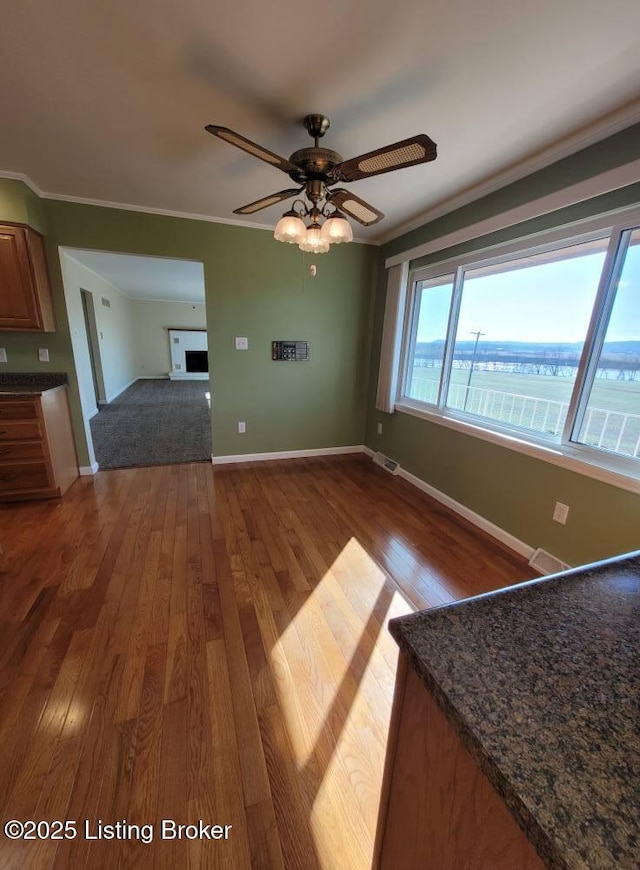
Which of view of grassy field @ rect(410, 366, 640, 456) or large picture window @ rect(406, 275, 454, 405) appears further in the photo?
large picture window @ rect(406, 275, 454, 405)

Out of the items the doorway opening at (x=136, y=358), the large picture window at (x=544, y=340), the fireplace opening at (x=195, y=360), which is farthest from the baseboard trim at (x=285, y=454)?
the fireplace opening at (x=195, y=360)

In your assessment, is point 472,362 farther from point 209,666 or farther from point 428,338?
point 209,666

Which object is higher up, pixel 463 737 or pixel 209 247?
pixel 209 247

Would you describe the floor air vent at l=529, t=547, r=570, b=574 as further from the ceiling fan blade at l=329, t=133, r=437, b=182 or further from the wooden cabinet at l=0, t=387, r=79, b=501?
the wooden cabinet at l=0, t=387, r=79, b=501

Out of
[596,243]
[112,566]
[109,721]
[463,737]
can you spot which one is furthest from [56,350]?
[596,243]

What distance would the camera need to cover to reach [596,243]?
1.95 m

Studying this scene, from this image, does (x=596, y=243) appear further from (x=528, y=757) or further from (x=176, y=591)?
(x=176, y=591)

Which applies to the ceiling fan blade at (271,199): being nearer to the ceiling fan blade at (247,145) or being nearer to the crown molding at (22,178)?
the ceiling fan blade at (247,145)

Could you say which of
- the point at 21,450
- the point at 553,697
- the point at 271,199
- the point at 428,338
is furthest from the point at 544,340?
the point at 21,450

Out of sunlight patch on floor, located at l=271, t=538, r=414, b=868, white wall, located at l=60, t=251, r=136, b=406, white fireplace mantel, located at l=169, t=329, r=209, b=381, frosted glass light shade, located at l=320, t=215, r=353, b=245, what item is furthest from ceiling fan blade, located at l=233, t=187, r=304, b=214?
white fireplace mantel, located at l=169, t=329, r=209, b=381

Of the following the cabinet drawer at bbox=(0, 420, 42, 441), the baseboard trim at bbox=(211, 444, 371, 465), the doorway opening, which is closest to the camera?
the cabinet drawer at bbox=(0, 420, 42, 441)

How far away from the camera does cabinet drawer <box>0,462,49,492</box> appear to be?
2724 millimetres

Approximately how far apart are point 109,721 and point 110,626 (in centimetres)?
48

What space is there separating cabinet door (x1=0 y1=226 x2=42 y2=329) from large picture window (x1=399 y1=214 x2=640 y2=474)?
10.7 ft
